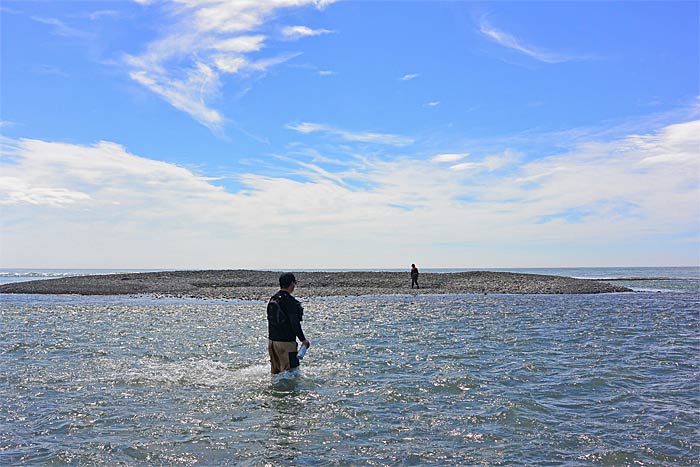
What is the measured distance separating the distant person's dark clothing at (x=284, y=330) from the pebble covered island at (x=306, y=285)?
29395mm

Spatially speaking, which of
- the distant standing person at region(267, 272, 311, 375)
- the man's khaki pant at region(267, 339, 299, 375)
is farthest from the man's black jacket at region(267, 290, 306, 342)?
the man's khaki pant at region(267, 339, 299, 375)

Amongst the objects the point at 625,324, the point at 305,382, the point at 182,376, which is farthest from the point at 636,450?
the point at 625,324

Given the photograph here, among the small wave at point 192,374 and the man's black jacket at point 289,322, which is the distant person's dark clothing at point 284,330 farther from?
the small wave at point 192,374

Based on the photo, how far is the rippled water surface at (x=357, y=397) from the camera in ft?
26.3

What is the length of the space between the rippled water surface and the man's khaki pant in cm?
47

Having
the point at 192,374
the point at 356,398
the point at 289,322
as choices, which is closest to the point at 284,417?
the point at 356,398

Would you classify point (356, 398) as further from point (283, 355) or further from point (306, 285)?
point (306, 285)

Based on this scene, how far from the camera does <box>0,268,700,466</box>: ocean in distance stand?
26.2 ft

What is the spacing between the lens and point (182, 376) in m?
13.0

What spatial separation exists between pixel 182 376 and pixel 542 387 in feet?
26.8

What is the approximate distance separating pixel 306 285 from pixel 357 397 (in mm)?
44936

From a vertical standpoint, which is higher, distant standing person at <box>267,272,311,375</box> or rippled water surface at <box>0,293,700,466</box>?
distant standing person at <box>267,272,311,375</box>

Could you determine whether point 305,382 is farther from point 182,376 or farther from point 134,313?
point 134,313

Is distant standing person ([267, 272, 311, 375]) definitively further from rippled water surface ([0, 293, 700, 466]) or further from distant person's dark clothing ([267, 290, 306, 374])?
rippled water surface ([0, 293, 700, 466])
